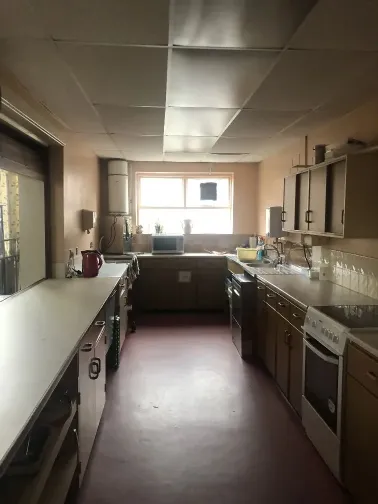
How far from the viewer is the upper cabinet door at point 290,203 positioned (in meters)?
4.09

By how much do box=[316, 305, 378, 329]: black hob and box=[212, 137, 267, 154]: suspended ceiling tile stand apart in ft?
8.53

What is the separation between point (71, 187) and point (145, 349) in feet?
6.54

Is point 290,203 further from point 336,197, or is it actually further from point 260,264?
point 260,264

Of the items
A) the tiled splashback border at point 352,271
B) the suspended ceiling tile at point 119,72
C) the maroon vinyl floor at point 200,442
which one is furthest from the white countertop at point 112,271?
the tiled splashback border at point 352,271

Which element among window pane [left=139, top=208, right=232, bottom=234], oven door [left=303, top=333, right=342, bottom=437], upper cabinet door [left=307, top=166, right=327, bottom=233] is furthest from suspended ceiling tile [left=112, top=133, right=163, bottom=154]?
oven door [left=303, top=333, right=342, bottom=437]

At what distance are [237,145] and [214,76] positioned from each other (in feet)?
8.33

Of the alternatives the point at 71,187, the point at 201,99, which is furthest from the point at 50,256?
the point at 201,99

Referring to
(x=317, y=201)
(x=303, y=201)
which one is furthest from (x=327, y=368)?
(x=303, y=201)

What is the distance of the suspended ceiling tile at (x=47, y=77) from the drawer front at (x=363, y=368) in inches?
89.1

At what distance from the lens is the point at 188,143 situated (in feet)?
16.4

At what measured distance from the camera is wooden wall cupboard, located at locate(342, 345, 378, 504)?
1.88 m

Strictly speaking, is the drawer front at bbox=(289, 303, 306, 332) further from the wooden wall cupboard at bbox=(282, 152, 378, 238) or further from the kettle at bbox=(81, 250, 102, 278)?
the kettle at bbox=(81, 250, 102, 278)

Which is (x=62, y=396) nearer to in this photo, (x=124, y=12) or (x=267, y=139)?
(x=124, y=12)

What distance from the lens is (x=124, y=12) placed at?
182 cm
